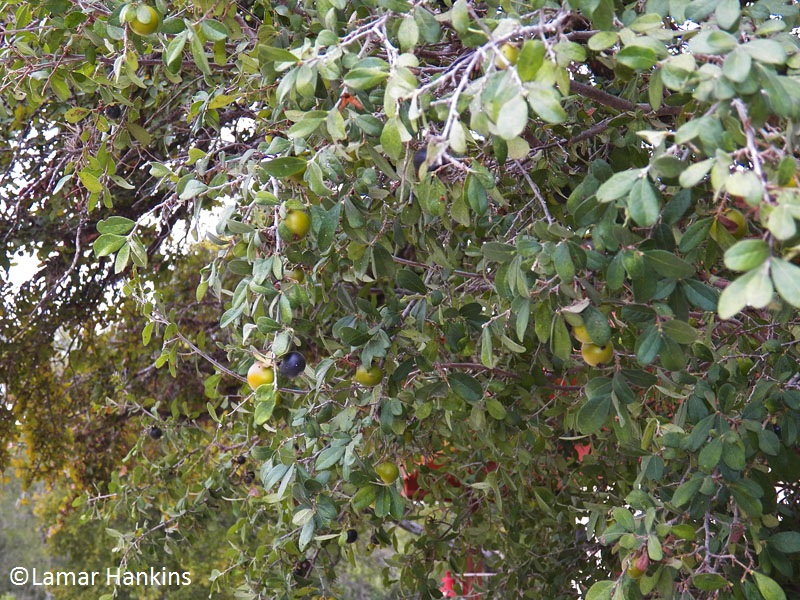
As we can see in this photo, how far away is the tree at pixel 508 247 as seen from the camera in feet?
2.80

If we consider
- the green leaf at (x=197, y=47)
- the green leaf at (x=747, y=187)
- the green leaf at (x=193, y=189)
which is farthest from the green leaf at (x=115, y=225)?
the green leaf at (x=747, y=187)

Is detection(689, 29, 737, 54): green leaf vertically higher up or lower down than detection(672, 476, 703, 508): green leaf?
higher up

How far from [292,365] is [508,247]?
0.49 m

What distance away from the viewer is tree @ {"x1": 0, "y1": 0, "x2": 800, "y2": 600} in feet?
2.80

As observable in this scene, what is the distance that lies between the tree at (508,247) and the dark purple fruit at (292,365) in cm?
3

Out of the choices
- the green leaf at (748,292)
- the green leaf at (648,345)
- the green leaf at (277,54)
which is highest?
the green leaf at (277,54)

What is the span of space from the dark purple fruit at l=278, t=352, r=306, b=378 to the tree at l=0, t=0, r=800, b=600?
35 mm

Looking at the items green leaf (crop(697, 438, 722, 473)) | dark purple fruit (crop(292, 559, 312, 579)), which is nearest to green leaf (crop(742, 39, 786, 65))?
green leaf (crop(697, 438, 722, 473))

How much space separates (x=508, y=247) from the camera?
1.09 meters

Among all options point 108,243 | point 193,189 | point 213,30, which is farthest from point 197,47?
point 108,243

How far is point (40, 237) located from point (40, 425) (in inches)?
36.7

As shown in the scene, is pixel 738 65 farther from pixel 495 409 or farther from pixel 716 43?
pixel 495 409

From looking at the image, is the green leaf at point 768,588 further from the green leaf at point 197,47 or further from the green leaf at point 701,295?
the green leaf at point 197,47

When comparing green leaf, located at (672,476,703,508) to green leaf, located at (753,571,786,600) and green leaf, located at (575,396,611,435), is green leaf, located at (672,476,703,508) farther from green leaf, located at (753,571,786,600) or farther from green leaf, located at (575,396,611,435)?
green leaf, located at (575,396,611,435)
